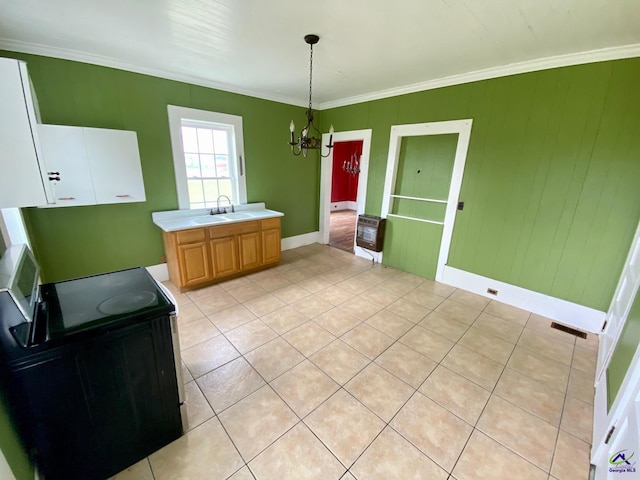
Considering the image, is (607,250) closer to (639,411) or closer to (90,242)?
(639,411)

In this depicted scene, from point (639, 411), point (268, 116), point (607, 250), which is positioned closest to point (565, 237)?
point (607, 250)

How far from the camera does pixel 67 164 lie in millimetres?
2490

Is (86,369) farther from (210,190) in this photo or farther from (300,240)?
(300,240)

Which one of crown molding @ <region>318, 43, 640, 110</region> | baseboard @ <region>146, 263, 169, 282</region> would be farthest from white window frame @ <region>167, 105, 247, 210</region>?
crown molding @ <region>318, 43, 640, 110</region>

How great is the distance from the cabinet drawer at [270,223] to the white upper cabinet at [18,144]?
2.65 meters

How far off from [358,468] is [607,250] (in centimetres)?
299

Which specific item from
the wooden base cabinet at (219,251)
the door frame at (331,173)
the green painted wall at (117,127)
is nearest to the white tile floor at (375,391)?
the wooden base cabinet at (219,251)

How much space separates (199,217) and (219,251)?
0.60m

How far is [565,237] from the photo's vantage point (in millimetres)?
2662

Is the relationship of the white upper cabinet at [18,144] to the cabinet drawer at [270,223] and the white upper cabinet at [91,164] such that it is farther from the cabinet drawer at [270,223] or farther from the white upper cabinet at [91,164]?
the cabinet drawer at [270,223]

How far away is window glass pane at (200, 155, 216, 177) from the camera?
11.8 feet

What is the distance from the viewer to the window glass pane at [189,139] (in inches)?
133

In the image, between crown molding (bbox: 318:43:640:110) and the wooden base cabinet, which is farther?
the wooden base cabinet

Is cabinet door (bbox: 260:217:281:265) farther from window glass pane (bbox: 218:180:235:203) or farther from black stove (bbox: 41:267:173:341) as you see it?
black stove (bbox: 41:267:173:341)
